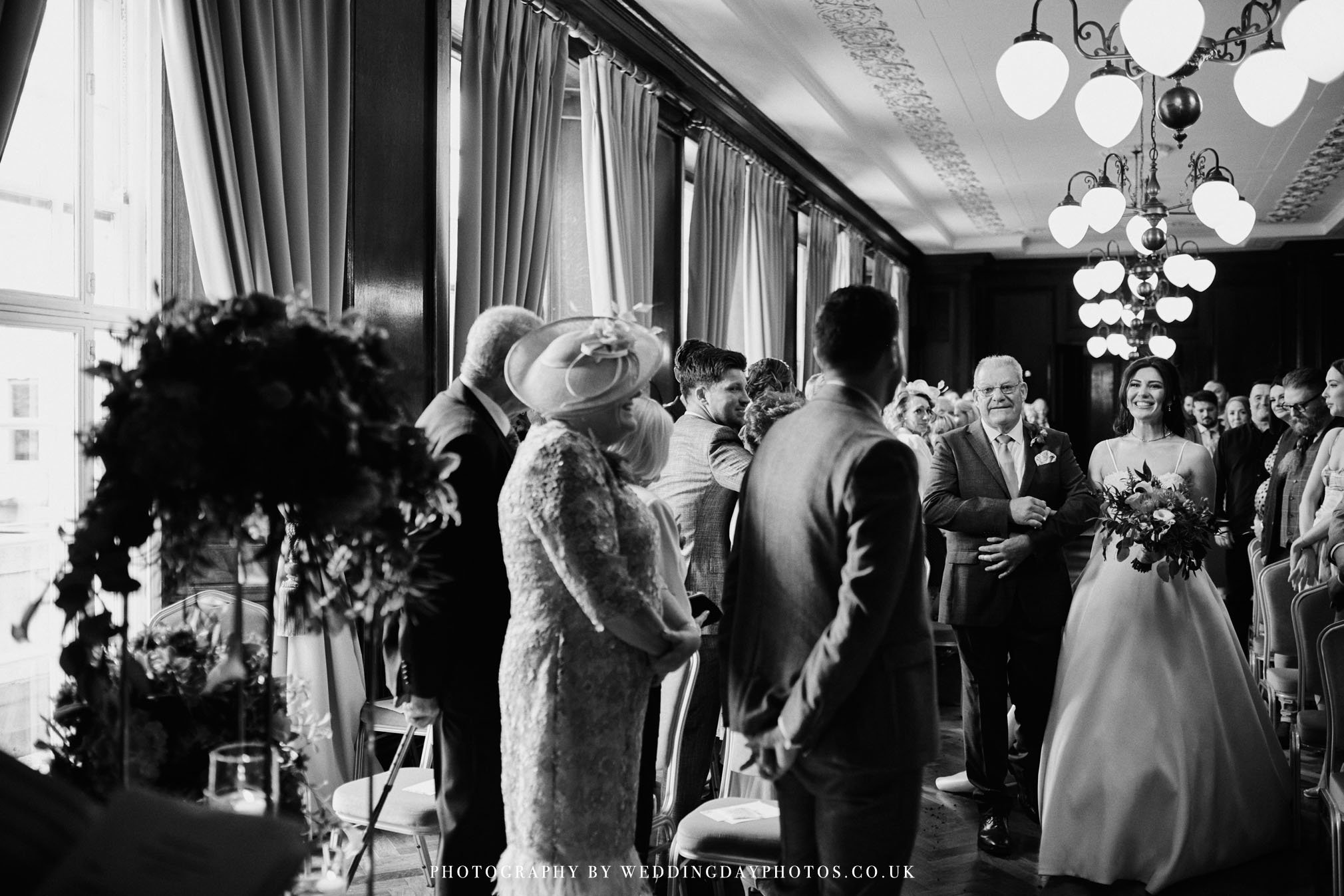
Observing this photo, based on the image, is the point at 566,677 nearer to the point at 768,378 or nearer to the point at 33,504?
the point at 33,504

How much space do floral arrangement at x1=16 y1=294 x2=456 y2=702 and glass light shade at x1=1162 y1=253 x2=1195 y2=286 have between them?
23.9 ft

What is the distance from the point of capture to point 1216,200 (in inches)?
210

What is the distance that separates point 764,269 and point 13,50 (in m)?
6.34

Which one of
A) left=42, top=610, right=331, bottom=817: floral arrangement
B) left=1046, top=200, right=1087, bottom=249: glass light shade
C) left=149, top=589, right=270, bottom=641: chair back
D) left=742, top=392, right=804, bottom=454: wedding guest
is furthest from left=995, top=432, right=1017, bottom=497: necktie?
left=42, top=610, right=331, bottom=817: floral arrangement

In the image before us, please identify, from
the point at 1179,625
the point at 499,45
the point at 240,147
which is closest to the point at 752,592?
the point at 1179,625

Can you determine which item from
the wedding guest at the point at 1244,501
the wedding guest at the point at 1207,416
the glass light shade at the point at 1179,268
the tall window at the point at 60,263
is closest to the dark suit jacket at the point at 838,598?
the tall window at the point at 60,263

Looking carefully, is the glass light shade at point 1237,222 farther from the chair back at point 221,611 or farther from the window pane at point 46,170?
the window pane at point 46,170

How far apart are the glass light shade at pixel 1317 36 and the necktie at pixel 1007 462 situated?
64.6 inches

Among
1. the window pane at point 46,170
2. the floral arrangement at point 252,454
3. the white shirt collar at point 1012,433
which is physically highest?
the window pane at point 46,170

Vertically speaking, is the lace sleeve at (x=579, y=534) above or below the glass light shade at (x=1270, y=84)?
below

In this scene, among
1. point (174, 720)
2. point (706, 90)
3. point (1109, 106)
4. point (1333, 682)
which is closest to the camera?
point (174, 720)

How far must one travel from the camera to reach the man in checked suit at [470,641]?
2691 millimetres

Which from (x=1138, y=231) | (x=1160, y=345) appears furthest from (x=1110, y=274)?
(x=1160, y=345)

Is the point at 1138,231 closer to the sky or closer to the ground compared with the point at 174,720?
closer to the sky
